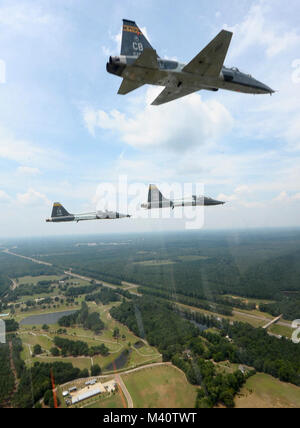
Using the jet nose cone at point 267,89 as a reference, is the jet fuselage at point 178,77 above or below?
below

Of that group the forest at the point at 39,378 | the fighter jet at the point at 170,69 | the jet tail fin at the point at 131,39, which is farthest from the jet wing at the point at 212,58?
the forest at the point at 39,378

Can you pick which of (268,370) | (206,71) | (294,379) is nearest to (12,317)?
(268,370)

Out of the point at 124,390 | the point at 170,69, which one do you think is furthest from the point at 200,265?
the point at 170,69

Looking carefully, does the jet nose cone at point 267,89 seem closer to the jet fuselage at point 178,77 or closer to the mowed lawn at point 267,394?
the jet fuselage at point 178,77

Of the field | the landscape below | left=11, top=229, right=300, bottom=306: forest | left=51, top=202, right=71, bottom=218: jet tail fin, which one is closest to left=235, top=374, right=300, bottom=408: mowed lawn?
the landscape below

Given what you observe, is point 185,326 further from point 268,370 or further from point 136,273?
point 136,273

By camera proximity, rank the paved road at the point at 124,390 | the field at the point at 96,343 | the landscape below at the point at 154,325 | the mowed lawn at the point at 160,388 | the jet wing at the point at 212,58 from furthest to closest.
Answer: the field at the point at 96,343 < the landscape below at the point at 154,325 < the mowed lawn at the point at 160,388 < the paved road at the point at 124,390 < the jet wing at the point at 212,58
